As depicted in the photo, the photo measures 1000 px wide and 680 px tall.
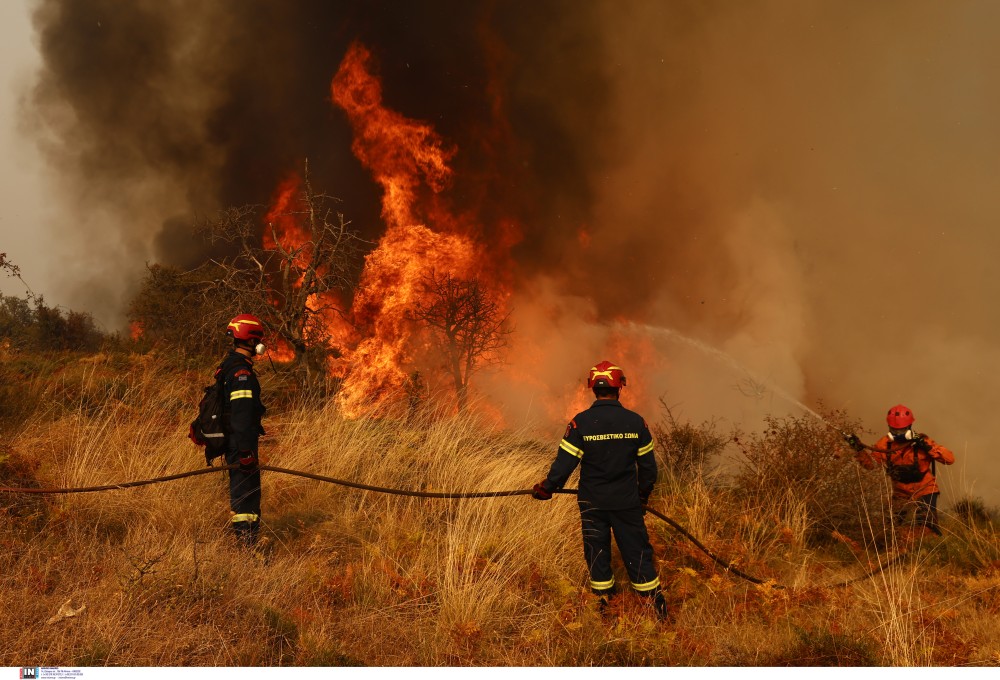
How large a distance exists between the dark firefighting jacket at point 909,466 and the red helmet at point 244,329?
24.4 feet

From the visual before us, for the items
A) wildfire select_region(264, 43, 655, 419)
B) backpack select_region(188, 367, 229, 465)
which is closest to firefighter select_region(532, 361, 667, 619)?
backpack select_region(188, 367, 229, 465)

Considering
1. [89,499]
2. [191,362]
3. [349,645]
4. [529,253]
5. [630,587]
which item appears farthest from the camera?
[529,253]

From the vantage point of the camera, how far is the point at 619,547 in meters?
5.19

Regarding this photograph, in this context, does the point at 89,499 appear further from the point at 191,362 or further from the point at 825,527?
the point at 825,527

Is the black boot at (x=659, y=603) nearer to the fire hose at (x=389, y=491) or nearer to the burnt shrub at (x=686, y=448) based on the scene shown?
the fire hose at (x=389, y=491)

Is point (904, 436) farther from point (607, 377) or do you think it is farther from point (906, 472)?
point (607, 377)

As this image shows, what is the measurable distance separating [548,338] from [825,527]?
99.4 feet

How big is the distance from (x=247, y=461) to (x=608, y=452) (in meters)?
3.01

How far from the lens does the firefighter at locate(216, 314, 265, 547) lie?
562 centimetres

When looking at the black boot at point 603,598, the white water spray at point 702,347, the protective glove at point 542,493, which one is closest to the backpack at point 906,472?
the black boot at point 603,598

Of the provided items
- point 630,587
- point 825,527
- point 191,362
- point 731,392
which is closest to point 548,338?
point 731,392

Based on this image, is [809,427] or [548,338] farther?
[548,338]

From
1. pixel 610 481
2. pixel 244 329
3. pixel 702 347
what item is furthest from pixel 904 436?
pixel 702 347

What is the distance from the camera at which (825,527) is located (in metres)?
8.07
